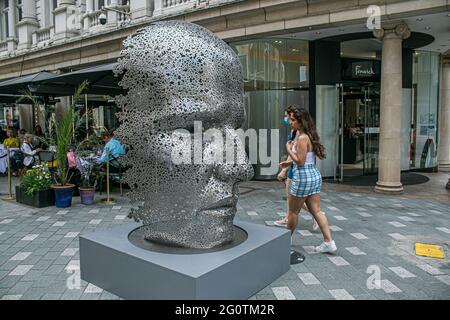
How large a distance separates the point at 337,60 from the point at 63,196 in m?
7.86

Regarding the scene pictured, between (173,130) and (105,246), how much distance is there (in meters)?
1.21

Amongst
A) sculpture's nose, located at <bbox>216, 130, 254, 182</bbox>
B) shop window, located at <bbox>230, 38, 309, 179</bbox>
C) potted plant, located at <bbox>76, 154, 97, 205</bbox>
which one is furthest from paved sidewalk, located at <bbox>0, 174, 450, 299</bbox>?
shop window, located at <bbox>230, 38, 309, 179</bbox>

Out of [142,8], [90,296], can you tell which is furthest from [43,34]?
[90,296]

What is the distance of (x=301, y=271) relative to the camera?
13.9 feet

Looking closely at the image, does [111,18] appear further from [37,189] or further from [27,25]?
[37,189]

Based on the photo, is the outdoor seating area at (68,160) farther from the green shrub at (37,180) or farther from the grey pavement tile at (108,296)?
the grey pavement tile at (108,296)

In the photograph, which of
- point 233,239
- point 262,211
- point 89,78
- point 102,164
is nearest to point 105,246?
point 233,239

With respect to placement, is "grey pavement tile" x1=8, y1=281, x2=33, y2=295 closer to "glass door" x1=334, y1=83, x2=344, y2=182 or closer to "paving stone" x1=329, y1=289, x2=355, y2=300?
"paving stone" x1=329, y1=289, x2=355, y2=300

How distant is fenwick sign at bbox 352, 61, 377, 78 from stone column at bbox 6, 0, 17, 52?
647 inches

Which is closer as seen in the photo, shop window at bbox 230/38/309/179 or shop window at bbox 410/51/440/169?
shop window at bbox 230/38/309/179

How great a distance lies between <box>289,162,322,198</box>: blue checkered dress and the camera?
15.2 ft

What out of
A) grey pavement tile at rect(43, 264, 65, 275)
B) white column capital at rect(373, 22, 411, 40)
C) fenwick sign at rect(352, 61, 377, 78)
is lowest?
grey pavement tile at rect(43, 264, 65, 275)

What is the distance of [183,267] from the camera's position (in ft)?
10.0

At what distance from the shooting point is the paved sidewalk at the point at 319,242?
378 centimetres
